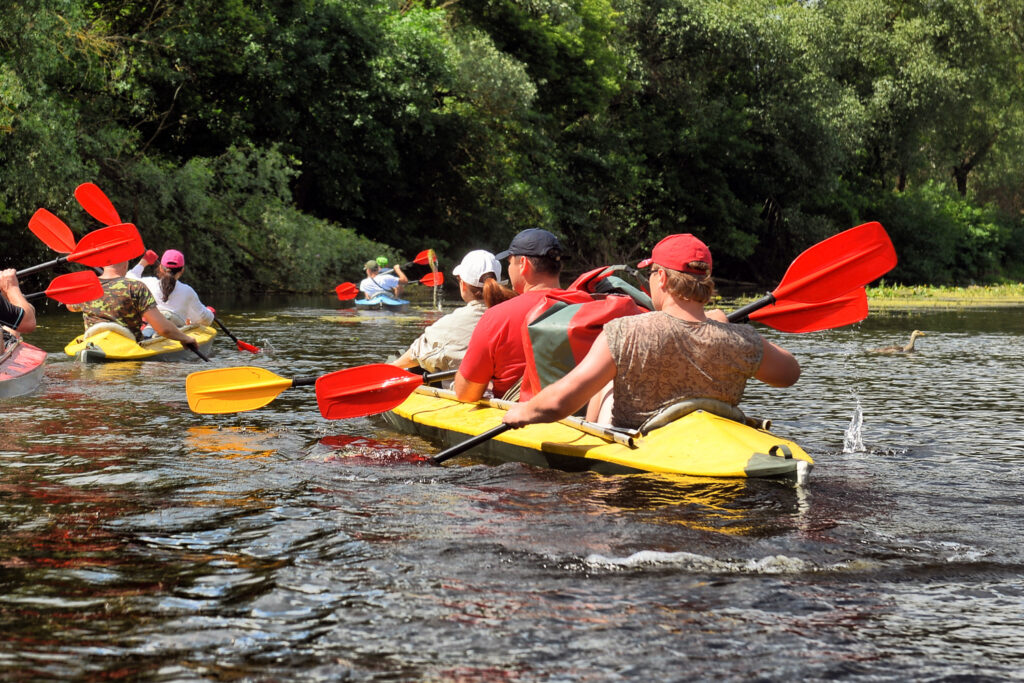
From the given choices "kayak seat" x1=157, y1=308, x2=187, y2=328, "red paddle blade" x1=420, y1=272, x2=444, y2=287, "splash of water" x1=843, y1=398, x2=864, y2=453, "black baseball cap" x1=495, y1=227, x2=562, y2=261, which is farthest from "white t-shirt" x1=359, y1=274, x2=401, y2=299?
"black baseball cap" x1=495, y1=227, x2=562, y2=261

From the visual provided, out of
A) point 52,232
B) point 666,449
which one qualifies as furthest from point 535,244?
point 52,232

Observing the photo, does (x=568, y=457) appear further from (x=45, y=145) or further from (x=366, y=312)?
(x=366, y=312)

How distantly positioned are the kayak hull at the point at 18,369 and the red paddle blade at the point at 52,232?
116 centimetres

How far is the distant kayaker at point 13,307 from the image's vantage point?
8328mm

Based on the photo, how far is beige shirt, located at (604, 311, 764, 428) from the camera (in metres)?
5.11

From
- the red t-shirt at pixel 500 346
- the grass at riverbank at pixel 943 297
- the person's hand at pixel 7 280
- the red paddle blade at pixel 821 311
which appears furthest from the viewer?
the grass at riverbank at pixel 943 297

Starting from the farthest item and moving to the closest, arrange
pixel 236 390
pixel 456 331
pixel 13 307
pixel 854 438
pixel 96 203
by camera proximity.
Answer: pixel 96 203 → pixel 13 307 → pixel 456 331 → pixel 236 390 → pixel 854 438

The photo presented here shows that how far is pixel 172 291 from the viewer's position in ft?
41.0

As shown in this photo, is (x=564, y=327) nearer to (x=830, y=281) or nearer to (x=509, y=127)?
(x=830, y=281)

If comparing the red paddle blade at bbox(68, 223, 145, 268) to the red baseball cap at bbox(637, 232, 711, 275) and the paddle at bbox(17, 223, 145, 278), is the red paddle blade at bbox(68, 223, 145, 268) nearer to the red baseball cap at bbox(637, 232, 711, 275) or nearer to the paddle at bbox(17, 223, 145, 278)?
the paddle at bbox(17, 223, 145, 278)

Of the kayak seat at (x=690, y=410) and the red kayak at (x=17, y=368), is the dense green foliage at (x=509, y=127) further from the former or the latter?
the kayak seat at (x=690, y=410)

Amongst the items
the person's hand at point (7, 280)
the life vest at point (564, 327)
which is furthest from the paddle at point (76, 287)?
the life vest at point (564, 327)

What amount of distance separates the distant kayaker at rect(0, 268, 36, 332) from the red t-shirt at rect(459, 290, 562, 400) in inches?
143

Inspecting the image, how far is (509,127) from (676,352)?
26.7 metres
